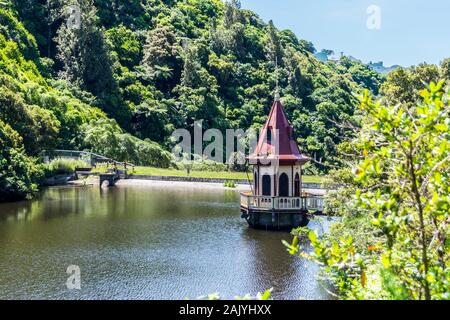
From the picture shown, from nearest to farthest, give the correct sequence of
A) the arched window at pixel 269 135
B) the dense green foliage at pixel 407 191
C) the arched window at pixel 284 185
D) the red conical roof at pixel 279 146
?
the dense green foliage at pixel 407 191
the red conical roof at pixel 279 146
the arched window at pixel 284 185
the arched window at pixel 269 135

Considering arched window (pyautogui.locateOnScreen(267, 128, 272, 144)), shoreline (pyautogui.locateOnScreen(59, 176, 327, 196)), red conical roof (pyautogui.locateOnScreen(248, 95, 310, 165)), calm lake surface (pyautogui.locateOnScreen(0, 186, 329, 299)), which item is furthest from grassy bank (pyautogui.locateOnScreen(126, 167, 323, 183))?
red conical roof (pyautogui.locateOnScreen(248, 95, 310, 165))

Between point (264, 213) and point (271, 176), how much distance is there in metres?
1.87

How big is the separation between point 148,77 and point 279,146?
61110 mm

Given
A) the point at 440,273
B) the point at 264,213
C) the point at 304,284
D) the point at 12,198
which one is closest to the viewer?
the point at 440,273

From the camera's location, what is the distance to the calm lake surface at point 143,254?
17.0 metres

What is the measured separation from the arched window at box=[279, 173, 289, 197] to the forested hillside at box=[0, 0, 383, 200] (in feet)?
113

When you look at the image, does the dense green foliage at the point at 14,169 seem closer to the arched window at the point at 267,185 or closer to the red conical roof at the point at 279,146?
the red conical roof at the point at 279,146

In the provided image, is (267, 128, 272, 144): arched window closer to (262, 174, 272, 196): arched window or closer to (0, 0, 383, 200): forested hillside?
(262, 174, 272, 196): arched window

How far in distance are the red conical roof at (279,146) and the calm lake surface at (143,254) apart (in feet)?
12.3

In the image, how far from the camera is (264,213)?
27094 millimetres

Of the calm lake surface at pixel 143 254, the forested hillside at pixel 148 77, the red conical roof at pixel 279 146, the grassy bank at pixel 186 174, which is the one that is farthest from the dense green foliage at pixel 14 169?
the red conical roof at pixel 279 146

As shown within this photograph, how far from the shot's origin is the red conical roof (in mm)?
27344
